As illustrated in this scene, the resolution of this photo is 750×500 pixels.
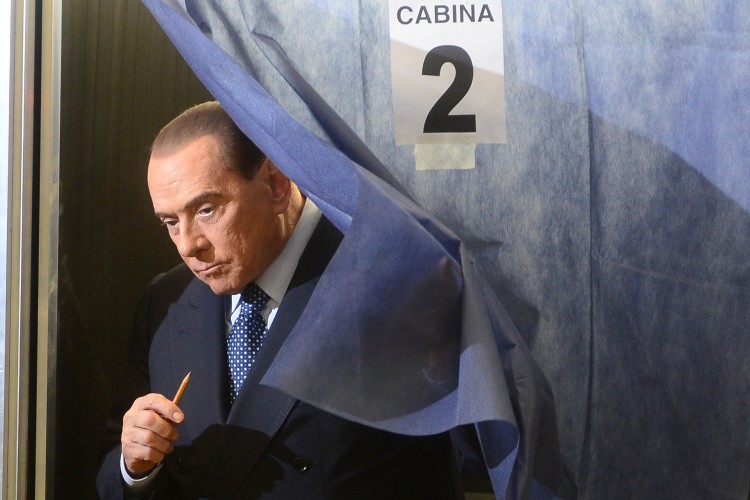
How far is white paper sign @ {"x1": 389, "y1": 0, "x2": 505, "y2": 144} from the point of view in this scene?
4.61ft

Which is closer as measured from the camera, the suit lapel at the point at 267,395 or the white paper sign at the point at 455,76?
the suit lapel at the point at 267,395

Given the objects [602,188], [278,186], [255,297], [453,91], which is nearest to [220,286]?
[255,297]

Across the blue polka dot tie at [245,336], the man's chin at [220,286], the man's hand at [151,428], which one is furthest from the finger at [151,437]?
the man's chin at [220,286]

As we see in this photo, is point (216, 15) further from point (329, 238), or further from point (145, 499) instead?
point (145, 499)

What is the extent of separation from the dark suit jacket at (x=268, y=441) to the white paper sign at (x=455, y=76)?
0.26m

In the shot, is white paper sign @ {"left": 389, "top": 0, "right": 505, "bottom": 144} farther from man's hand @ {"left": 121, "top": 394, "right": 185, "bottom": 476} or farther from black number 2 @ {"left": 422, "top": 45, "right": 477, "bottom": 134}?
man's hand @ {"left": 121, "top": 394, "right": 185, "bottom": 476}

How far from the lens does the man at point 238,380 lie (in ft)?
4.15

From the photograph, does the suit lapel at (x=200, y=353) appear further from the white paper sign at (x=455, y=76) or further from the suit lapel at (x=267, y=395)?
the white paper sign at (x=455, y=76)

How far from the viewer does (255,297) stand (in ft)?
4.44

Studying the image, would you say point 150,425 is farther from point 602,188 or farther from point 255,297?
point 602,188

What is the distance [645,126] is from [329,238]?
589mm

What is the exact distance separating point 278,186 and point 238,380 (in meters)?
0.33

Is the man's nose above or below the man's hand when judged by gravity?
above

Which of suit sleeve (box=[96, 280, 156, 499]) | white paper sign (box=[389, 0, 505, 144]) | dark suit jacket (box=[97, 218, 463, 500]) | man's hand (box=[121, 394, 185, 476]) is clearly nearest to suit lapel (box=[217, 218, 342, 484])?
dark suit jacket (box=[97, 218, 463, 500])
